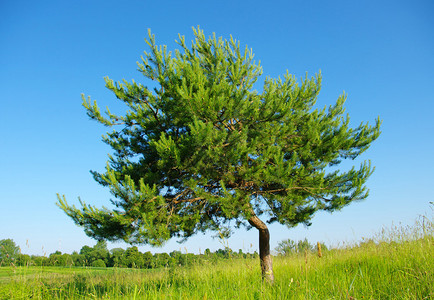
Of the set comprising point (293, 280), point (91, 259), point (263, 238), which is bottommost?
point (293, 280)

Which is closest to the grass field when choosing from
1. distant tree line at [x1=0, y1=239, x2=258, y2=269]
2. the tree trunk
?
distant tree line at [x1=0, y1=239, x2=258, y2=269]

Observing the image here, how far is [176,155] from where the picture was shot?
19.9 feet

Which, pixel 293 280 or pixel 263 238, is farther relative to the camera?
pixel 263 238

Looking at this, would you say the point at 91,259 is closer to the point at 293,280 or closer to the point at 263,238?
the point at 293,280

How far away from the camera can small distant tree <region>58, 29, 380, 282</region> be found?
6234mm

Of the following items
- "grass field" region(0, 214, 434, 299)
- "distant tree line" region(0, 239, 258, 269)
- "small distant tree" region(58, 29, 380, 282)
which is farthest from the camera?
"small distant tree" region(58, 29, 380, 282)

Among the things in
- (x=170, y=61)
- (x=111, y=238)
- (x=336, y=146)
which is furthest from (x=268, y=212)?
(x=170, y=61)

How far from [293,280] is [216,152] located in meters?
2.90

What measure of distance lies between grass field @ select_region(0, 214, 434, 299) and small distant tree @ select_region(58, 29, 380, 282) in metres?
1.12

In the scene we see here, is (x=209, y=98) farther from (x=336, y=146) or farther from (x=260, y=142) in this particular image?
(x=336, y=146)

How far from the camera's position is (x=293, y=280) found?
5.34 meters

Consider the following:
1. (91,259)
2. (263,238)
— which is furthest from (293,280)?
(91,259)

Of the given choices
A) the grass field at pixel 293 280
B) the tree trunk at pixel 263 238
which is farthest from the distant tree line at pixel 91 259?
the tree trunk at pixel 263 238

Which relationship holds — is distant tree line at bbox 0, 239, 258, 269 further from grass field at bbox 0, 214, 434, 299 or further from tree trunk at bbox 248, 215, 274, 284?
tree trunk at bbox 248, 215, 274, 284
